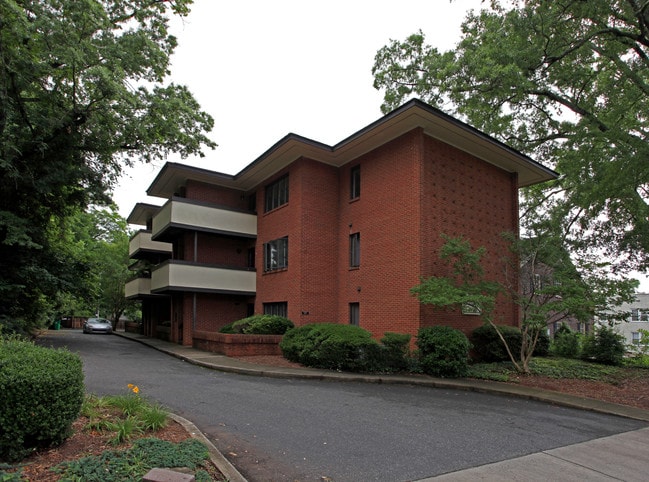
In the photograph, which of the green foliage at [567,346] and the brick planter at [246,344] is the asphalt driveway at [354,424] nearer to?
the brick planter at [246,344]

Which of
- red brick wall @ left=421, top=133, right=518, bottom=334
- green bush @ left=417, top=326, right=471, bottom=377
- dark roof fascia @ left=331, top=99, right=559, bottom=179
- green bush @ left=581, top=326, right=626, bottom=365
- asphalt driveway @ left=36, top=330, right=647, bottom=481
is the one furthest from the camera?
green bush @ left=581, top=326, right=626, bottom=365

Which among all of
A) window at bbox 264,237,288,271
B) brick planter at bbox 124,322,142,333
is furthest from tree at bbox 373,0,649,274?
brick planter at bbox 124,322,142,333

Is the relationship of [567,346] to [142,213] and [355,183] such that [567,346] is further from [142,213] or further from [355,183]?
[142,213]

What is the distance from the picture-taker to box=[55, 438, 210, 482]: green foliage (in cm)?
399

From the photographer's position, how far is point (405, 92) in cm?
1959

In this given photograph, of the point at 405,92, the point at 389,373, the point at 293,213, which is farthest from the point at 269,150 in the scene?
the point at 389,373

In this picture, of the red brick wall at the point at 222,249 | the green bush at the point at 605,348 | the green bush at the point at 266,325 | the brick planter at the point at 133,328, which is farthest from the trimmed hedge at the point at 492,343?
the brick planter at the point at 133,328

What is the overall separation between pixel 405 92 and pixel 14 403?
1859 centimetres

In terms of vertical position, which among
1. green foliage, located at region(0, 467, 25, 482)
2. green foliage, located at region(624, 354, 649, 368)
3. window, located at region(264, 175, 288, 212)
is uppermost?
window, located at region(264, 175, 288, 212)

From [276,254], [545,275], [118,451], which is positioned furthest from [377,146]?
[118,451]

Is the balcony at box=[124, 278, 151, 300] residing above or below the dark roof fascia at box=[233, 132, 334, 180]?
below

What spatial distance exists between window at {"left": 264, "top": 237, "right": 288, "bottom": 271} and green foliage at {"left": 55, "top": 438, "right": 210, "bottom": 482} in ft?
47.6

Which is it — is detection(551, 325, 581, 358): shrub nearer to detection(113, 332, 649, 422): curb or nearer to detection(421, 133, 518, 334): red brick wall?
detection(421, 133, 518, 334): red brick wall

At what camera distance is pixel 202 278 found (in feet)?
66.2
